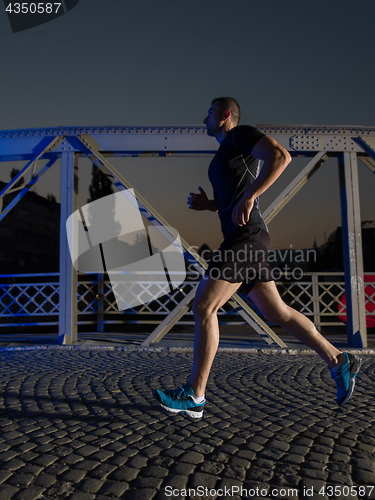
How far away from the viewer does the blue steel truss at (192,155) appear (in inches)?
255

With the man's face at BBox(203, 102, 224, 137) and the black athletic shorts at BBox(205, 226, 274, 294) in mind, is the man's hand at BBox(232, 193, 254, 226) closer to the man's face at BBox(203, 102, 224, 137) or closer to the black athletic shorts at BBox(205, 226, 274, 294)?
the black athletic shorts at BBox(205, 226, 274, 294)

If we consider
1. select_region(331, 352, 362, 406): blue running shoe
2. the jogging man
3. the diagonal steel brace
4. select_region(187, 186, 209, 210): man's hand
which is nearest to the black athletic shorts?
the jogging man

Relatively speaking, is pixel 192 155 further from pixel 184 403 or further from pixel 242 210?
pixel 184 403

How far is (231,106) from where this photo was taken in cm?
302

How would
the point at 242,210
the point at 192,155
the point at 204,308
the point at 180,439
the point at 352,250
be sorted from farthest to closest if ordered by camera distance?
the point at 192,155, the point at 352,250, the point at 204,308, the point at 242,210, the point at 180,439

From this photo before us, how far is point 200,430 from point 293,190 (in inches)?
188

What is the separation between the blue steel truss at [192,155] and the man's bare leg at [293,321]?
360 cm

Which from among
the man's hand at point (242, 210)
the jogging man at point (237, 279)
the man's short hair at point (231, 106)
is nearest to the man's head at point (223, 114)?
the man's short hair at point (231, 106)

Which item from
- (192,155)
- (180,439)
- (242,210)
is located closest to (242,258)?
(242,210)

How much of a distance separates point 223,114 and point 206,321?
1584 mm

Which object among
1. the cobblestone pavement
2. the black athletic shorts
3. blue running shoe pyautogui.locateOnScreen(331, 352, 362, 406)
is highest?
Answer: the black athletic shorts

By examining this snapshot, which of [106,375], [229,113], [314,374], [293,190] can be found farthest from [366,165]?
[106,375]

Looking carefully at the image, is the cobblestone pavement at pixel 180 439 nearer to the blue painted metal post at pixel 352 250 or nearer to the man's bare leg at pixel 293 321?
the man's bare leg at pixel 293 321

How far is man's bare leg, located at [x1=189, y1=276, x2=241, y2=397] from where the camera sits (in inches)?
104
